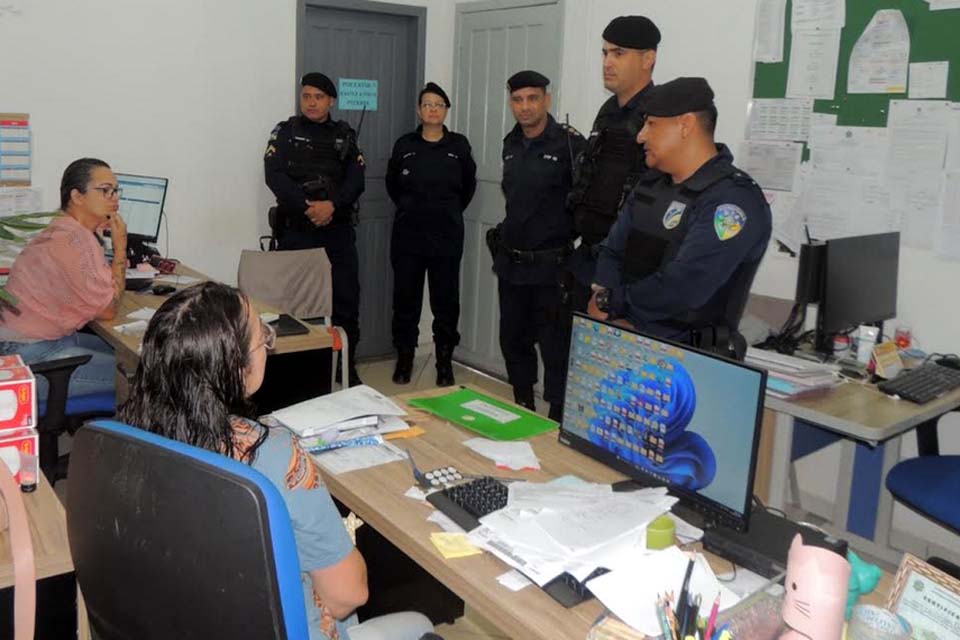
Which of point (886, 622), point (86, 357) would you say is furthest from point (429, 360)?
point (886, 622)

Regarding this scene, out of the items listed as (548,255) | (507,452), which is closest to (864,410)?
(507,452)

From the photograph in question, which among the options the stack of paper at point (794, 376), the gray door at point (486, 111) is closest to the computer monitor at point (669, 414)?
the stack of paper at point (794, 376)

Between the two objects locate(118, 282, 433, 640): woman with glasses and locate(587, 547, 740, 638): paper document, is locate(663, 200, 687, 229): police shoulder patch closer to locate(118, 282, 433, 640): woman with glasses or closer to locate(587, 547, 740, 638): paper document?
locate(587, 547, 740, 638): paper document

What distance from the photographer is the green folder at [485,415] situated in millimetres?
2283

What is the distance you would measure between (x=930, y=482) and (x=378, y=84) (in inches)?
153

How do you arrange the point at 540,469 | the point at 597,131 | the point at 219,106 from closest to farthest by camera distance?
1. the point at 540,469
2. the point at 597,131
3. the point at 219,106

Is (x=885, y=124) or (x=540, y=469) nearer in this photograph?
(x=540, y=469)

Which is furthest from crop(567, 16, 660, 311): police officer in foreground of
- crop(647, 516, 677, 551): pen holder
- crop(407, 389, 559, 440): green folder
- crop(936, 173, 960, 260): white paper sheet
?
crop(647, 516, 677, 551): pen holder

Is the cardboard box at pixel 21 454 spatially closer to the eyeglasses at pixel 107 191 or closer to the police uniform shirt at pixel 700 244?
the police uniform shirt at pixel 700 244

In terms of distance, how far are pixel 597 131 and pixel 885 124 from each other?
1.09m

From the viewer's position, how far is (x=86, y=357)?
9.68 ft

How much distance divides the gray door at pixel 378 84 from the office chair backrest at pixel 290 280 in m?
1.32

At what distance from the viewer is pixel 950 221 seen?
3.16 m

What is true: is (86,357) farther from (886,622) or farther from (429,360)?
(429,360)
